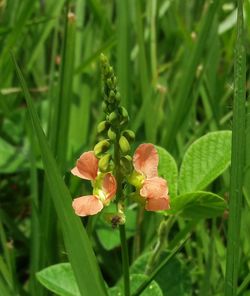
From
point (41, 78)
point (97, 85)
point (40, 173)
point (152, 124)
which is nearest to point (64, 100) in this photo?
point (152, 124)

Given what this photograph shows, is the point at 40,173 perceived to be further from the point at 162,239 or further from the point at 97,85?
the point at 162,239

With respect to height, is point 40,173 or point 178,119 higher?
point 178,119

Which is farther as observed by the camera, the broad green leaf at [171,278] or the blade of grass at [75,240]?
the broad green leaf at [171,278]

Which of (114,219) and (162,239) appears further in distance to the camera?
(162,239)

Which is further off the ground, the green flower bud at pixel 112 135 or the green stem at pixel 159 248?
the green flower bud at pixel 112 135

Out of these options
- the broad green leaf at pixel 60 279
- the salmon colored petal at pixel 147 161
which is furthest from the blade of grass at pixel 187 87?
the salmon colored petal at pixel 147 161

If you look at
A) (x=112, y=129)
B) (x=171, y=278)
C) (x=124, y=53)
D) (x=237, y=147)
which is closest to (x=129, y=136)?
(x=112, y=129)

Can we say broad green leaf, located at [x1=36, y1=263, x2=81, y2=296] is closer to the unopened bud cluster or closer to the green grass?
the green grass

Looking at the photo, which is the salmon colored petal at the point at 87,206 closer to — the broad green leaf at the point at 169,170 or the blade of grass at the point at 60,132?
the broad green leaf at the point at 169,170
